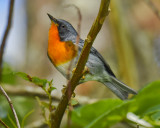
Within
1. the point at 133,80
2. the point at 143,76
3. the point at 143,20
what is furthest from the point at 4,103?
the point at 143,20

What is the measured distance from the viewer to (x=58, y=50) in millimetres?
2336

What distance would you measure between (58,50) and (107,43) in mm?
3002

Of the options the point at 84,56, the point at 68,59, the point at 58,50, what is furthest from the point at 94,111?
the point at 58,50

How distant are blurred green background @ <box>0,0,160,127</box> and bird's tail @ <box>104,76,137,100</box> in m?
0.45

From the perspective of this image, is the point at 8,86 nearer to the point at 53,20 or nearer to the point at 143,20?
the point at 53,20

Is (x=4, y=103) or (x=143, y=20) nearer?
(x=4, y=103)

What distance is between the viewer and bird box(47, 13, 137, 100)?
7.47ft

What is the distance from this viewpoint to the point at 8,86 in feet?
9.16

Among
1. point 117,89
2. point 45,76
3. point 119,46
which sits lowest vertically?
point 45,76

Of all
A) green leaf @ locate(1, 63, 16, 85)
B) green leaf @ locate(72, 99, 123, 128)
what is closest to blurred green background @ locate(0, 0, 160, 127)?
green leaf @ locate(1, 63, 16, 85)

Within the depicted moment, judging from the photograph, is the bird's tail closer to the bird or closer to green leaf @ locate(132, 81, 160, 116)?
the bird

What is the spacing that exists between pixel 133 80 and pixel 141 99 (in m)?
1.93

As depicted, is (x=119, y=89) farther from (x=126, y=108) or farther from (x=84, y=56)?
(x=84, y=56)

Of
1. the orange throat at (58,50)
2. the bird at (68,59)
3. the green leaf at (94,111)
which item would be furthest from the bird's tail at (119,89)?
the green leaf at (94,111)
